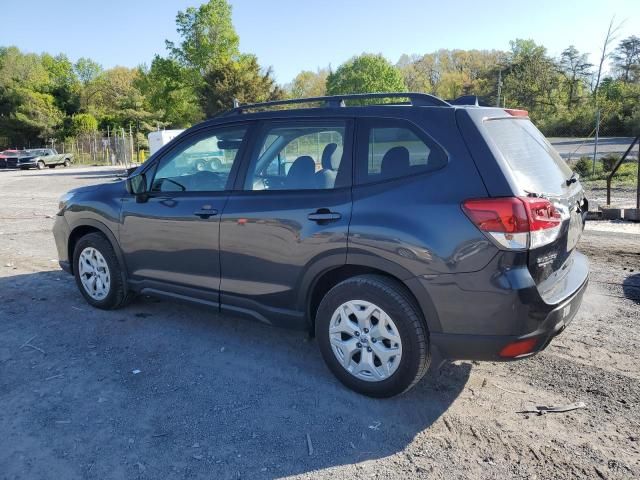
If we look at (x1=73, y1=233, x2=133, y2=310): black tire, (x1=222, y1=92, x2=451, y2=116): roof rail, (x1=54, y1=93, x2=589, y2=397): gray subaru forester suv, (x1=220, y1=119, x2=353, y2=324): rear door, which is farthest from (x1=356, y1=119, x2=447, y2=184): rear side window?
(x1=73, y1=233, x2=133, y2=310): black tire

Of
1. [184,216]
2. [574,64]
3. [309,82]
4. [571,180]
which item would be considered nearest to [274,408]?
[184,216]

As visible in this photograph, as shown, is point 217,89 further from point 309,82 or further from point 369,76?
point 309,82

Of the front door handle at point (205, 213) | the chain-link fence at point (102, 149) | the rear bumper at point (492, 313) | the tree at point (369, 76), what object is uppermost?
the tree at point (369, 76)

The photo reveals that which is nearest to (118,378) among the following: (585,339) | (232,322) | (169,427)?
(169,427)

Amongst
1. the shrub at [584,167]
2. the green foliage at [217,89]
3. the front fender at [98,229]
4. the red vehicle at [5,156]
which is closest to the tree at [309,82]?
the green foliage at [217,89]

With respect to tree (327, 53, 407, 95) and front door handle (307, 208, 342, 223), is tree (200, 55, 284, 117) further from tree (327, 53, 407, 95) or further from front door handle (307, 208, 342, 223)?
front door handle (307, 208, 342, 223)

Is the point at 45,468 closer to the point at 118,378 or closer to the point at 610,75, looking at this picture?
the point at 118,378

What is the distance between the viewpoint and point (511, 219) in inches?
111

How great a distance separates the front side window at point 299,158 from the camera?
3.58 metres

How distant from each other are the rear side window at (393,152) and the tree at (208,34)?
189ft

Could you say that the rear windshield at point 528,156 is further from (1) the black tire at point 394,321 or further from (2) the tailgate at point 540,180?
(1) the black tire at point 394,321

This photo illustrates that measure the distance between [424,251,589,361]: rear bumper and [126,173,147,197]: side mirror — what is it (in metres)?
2.82

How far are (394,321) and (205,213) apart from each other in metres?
1.75

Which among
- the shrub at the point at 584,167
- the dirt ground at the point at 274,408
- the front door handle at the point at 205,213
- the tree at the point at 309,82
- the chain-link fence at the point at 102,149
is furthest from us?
the tree at the point at 309,82
